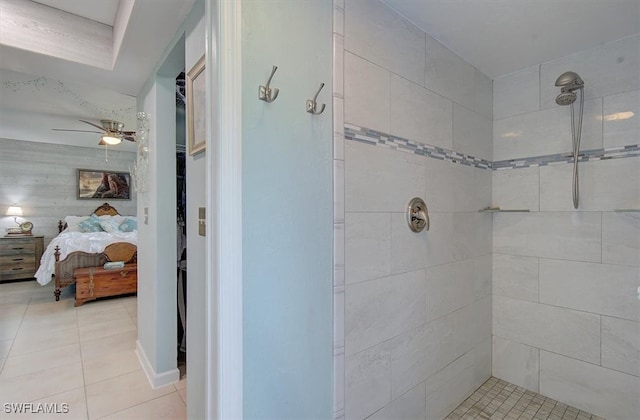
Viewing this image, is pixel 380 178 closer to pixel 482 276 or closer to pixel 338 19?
pixel 338 19

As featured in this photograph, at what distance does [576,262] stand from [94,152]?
304 inches

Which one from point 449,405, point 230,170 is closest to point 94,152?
point 230,170

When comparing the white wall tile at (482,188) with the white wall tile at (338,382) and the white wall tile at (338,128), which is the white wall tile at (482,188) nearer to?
the white wall tile at (338,128)

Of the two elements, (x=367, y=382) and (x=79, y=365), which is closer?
(x=367, y=382)

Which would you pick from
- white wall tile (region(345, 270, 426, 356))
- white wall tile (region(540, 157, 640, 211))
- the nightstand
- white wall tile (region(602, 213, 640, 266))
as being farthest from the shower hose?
the nightstand

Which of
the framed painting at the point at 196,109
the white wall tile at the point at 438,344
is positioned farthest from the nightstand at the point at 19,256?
the white wall tile at the point at 438,344

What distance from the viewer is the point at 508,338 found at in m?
2.17

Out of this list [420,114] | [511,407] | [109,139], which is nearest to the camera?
[420,114]

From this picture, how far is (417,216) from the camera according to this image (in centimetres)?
160

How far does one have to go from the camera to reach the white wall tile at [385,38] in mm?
1334

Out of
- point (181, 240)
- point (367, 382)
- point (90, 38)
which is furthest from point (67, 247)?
point (367, 382)

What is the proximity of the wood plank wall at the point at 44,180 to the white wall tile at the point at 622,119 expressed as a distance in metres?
7.42

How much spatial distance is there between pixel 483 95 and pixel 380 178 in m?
1.34

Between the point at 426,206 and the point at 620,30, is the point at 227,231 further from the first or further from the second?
the point at 620,30
